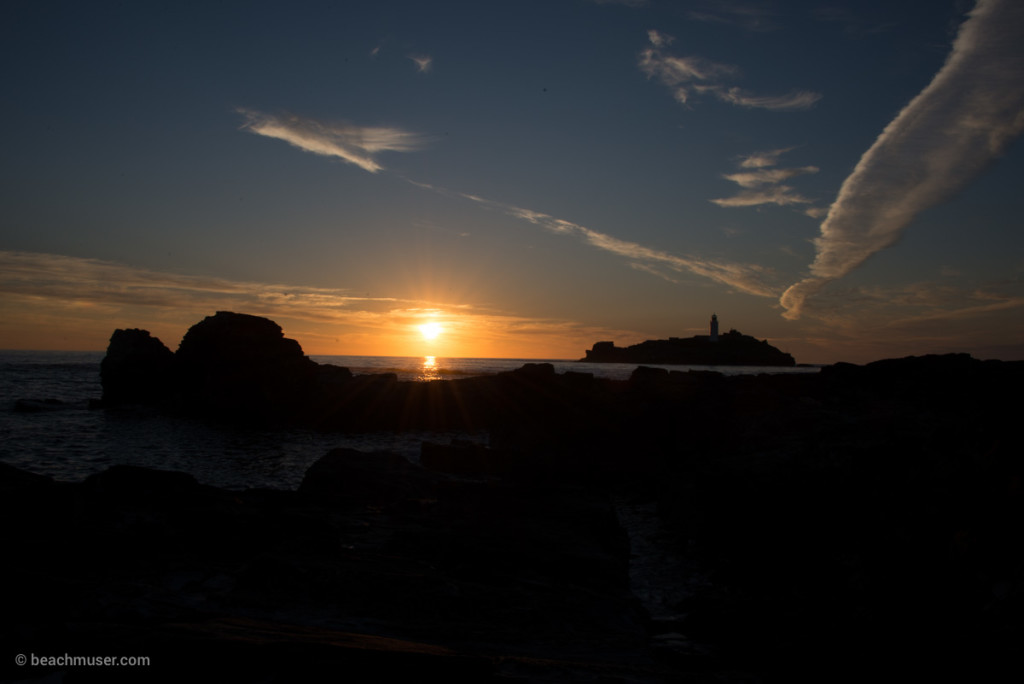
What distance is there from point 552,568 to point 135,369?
4287cm

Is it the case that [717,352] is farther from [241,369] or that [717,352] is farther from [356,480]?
[356,480]

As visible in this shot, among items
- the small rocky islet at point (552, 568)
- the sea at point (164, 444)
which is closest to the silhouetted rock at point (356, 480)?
the small rocky islet at point (552, 568)

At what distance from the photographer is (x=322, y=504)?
13203mm

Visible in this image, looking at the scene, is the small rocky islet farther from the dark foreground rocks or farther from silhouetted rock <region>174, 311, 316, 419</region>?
silhouetted rock <region>174, 311, 316, 419</region>

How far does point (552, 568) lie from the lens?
31.6ft

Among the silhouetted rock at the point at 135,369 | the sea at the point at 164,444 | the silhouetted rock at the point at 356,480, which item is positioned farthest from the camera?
the silhouetted rock at the point at 135,369

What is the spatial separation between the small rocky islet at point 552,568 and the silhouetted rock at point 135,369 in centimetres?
3309

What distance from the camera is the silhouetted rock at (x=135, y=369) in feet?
134

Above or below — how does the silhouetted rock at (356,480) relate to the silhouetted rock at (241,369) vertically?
below

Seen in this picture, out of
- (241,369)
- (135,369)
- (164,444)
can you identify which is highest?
(241,369)

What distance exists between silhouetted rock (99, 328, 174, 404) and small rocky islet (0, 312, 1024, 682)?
109ft

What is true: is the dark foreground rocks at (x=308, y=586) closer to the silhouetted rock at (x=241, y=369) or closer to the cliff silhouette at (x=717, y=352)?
the silhouetted rock at (x=241, y=369)

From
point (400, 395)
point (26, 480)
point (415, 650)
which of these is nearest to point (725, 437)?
point (415, 650)

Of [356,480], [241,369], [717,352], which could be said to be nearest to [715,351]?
[717,352]
